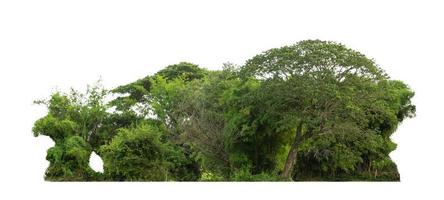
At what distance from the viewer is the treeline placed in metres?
18.2

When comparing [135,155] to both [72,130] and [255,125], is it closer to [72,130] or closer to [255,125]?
[255,125]

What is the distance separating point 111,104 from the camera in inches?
1128

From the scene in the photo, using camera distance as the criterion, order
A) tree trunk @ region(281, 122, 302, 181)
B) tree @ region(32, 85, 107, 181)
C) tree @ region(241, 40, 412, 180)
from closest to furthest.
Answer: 1. tree @ region(241, 40, 412, 180)
2. tree trunk @ region(281, 122, 302, 181)
3. tree @ region(32, 85, 107, 181)

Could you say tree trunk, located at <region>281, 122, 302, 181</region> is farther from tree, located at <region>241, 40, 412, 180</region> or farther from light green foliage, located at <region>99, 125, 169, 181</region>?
light green foliage, located at <region>99, 125, 169, 181</region>

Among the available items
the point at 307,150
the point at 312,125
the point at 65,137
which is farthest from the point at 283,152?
the point at 65,137

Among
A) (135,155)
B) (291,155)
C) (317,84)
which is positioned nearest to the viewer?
(317,84)

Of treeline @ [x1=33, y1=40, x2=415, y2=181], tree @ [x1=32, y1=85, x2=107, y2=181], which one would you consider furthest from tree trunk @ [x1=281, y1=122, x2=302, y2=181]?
tree @ [x1=32, y1=85, x2=107, y2=181]

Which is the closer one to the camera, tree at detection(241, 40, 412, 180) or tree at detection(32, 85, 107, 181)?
tree at detection(241, 40, 412, 180)

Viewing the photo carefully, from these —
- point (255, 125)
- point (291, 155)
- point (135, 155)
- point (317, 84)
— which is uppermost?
point (317, 84)

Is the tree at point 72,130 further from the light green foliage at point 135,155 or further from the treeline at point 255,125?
the light green foliage at point 135,155

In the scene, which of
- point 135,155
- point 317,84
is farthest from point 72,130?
point 317,84

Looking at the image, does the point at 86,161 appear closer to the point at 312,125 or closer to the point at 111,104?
the point at 111,104

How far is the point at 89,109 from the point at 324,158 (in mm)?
11374

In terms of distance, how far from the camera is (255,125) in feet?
63.3
